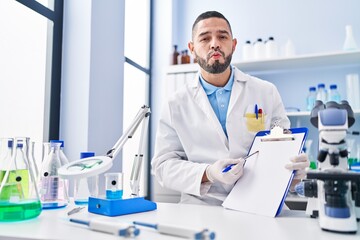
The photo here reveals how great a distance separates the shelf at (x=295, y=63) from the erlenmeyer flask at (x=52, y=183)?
1736mm

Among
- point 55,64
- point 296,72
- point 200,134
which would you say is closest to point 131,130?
point 200,134

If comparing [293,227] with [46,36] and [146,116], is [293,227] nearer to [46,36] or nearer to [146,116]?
[146,116]

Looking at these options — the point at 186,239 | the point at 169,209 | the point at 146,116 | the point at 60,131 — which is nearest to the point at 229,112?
the point at 146,116

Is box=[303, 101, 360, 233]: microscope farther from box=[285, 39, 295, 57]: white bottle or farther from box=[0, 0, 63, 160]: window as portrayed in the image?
box=[285, 39, 295, 57]: white bottle

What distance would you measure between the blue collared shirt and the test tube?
1.85 feet

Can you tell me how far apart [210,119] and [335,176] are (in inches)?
26.8

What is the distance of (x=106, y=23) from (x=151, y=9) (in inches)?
52.3

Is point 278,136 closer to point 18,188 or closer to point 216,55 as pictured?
point 216,55

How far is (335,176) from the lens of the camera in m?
0.68

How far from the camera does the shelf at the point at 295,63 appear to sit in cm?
230

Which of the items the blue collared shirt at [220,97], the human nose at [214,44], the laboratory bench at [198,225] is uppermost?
the human nose at [214,44]

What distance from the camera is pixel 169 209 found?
3.18 feet

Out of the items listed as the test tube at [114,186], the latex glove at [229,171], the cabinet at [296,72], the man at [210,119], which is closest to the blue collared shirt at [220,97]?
the man at [210,119]

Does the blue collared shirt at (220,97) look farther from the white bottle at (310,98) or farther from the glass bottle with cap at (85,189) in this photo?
the white bottle at (310,98)
